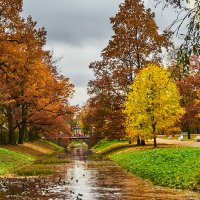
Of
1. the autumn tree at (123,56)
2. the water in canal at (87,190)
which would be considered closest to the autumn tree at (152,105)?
the autumn tree at (123,56)

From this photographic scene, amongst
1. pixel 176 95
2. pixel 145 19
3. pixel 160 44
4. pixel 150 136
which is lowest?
pixel 150 136

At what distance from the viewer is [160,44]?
4909 centimetres

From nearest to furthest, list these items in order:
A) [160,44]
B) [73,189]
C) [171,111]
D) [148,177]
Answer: [73,189] < [148,177] < [171,111] < [160,44]

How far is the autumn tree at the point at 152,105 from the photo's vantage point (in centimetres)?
4309

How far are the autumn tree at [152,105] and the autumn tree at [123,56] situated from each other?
18.5 feet

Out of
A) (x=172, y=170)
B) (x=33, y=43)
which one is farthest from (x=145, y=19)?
(x=172, y=170)

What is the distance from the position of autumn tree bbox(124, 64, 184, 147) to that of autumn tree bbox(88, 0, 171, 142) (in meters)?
5.63

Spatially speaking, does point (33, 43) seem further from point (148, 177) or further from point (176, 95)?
point (176, 95)

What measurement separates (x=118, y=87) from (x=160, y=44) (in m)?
7.00

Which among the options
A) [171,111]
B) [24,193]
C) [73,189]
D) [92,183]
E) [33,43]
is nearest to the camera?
[24,193]

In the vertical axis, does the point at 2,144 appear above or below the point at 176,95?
below

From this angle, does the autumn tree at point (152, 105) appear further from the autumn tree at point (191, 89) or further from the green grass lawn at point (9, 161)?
the autumn tree at point (191, 89)

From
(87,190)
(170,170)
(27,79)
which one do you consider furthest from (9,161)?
(87,190)

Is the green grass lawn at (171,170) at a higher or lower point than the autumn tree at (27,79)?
lower
